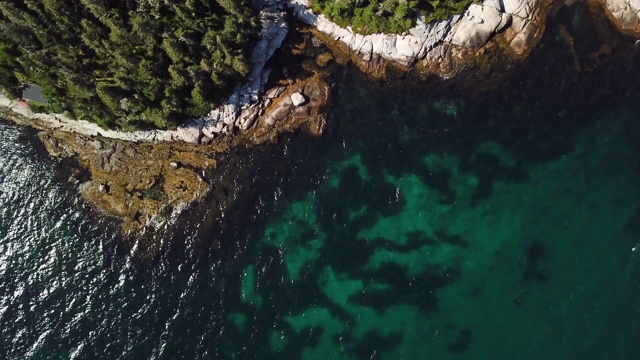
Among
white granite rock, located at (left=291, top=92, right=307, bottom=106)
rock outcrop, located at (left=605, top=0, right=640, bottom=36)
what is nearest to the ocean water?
rock outcrop, located at (left=605, top=0, right=640, bottom=36)

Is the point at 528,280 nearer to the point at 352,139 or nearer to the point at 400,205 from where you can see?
the point at 400,205

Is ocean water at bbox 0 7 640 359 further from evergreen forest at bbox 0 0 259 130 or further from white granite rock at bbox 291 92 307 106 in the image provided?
evergreen forest at bbox 0 0 259 130

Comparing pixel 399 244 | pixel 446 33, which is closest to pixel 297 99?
pixel 446 33

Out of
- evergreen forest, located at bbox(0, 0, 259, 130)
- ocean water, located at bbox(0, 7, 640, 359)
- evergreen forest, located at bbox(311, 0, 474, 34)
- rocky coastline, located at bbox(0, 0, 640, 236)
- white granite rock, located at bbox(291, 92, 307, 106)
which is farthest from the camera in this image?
white granite rock, located at bbox(291, 92, 307, 106)

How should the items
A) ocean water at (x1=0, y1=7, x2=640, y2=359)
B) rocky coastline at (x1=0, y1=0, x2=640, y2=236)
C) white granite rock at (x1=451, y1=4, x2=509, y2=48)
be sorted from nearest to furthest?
1. ocean water at (x1=0, y1=7, x2=640, y2=359)
2. white granite rock at (x1=451, y1=4, x2=509, y2=48)
3. rocky coastline at (x1=0, y1=0, x2=640, y2=236)

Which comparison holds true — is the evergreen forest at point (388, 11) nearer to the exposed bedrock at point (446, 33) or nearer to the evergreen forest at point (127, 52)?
the exposed bedrock at point (446, 33)

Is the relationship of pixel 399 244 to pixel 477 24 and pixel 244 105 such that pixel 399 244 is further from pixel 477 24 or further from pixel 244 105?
pixel 477 24

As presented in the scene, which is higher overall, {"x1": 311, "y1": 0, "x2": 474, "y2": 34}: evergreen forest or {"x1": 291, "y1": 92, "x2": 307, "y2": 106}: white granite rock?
{"x1": 311, "y1": 0, "x2": 474, "y2": 34}: evergreen forest

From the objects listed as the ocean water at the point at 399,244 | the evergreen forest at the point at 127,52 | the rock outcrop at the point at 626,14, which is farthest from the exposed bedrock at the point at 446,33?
the evergreen forest at the point at 127,52
